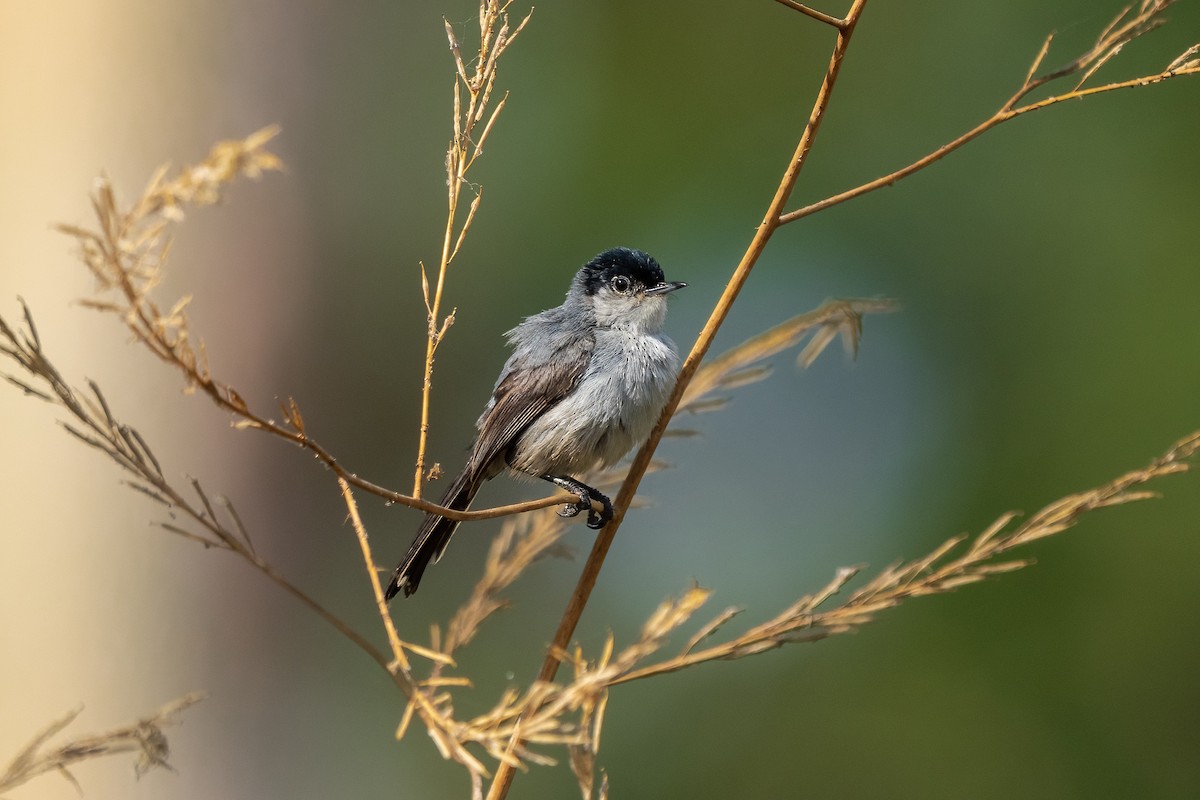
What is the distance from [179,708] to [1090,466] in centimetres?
383

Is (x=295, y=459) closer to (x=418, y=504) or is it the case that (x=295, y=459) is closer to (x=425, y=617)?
(x=425, y=617)

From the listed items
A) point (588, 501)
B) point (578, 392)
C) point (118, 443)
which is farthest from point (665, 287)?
point (118, 443)

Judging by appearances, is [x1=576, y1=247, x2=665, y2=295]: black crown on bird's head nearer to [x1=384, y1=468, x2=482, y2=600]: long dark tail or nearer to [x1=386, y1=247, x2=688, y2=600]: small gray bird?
[x1=386, y1=247, x2=688, y2=600]: small gray bird

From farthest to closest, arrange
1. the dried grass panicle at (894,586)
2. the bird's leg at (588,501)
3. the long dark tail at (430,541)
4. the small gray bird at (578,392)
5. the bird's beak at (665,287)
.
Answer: the bird's beak at (665,287) < the small gray bird at (578,392) < the bird's leg at (588,501) < the long dark tail at (430,541) < the dried grass panicle at (894,586)

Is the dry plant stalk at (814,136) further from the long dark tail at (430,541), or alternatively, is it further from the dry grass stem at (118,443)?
the long dark tail at (430,541)

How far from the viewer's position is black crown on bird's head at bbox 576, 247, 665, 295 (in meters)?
3.08

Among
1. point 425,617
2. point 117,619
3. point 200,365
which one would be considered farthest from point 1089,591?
point 117,619

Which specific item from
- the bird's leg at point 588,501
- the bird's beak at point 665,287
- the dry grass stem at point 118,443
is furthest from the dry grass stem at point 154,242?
the bird's beak at point 665,287

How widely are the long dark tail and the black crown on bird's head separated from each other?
823 millimetres


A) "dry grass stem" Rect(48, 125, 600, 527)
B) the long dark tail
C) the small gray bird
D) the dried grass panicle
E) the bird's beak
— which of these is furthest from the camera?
the bird's beak

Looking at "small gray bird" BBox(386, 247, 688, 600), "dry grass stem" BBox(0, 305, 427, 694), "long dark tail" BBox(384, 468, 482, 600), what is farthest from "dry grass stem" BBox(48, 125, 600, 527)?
"small gray bird" BBox(386, 247, 688, 600)

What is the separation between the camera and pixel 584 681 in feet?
2.77

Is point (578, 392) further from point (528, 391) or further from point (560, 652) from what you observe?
point (560, 652)

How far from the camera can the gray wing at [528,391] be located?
2.77 metres
